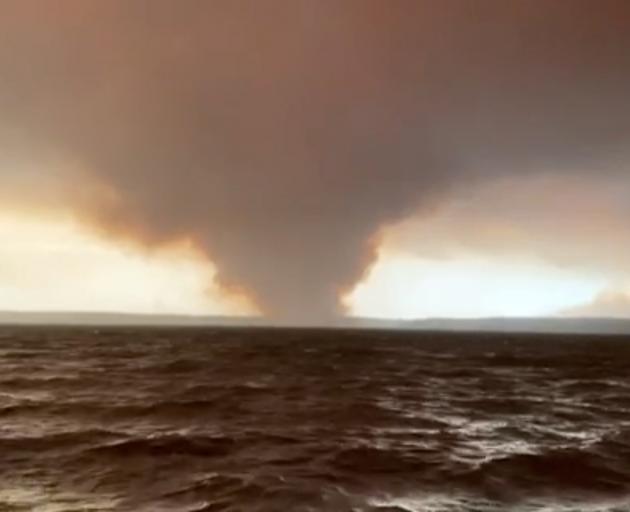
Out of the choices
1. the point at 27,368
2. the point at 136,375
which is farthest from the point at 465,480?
the point at 27,368

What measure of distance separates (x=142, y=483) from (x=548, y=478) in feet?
29.2

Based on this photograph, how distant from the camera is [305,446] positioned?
19.8 m

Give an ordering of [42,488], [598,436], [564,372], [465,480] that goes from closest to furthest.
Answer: [42,488] < [465,480] < [598,436] < [564,372]

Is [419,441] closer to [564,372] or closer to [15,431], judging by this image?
[15,431]

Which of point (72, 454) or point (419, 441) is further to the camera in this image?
point (419, 441)

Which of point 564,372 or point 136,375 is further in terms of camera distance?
point 564,372

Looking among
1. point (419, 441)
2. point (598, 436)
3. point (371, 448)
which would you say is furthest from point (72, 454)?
point (598, 436)

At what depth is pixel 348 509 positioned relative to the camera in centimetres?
1308

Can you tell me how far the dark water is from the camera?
14078 mm

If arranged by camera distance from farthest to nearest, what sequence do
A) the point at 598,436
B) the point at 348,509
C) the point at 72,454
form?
1. the point at 598,436
2. the point at 72,454
3. the point at 348,509

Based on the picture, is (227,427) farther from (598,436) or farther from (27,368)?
(27,368)

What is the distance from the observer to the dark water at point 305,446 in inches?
554

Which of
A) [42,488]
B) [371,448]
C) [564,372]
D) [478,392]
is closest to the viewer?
[42,488]

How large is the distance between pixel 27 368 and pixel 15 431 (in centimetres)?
2859
